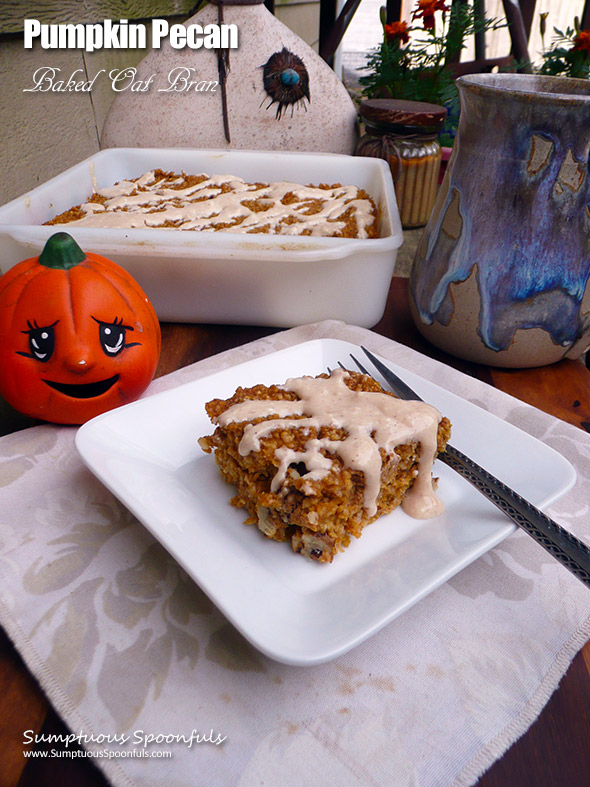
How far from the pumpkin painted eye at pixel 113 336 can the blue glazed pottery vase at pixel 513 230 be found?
1.67 feet

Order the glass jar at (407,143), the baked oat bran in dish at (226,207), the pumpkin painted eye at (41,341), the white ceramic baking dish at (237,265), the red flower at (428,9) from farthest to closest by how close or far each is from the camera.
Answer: the red flower at (428,9)
the glass jar at (407,143)
the baked oat bran in dish at (226,207)
the white ceramic baking dish at (237,265)
the pumpkin painted eye at (41,341)

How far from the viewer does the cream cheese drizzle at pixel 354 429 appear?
0.61m

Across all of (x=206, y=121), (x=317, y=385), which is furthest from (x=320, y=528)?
(x=206, y=121)

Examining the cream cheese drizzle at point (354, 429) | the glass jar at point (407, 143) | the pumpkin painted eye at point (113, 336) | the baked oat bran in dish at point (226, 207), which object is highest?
the glass jar at point (407, 143)

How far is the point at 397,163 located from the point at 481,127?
2.26 ft

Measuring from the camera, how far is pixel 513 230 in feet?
2.82

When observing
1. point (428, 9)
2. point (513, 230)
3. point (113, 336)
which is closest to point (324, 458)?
point (113, 336)

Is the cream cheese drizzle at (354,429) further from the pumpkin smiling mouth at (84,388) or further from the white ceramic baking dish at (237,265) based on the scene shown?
the white ceramic baking dish at (237,265)

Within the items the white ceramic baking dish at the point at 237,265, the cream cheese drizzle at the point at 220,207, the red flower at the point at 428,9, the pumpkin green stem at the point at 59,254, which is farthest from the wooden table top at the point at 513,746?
the red flower at the point at 428,9

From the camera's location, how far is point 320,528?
0.58 meters

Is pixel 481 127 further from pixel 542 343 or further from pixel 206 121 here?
pixel 206 121

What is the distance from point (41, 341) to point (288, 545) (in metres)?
0.43

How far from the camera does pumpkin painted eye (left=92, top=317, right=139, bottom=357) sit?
79 cm

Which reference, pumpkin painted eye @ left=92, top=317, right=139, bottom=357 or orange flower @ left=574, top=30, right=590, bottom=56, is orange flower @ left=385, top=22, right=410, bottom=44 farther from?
pumpkin painted eye @ left=92, top=317, right=139, bottom=357
